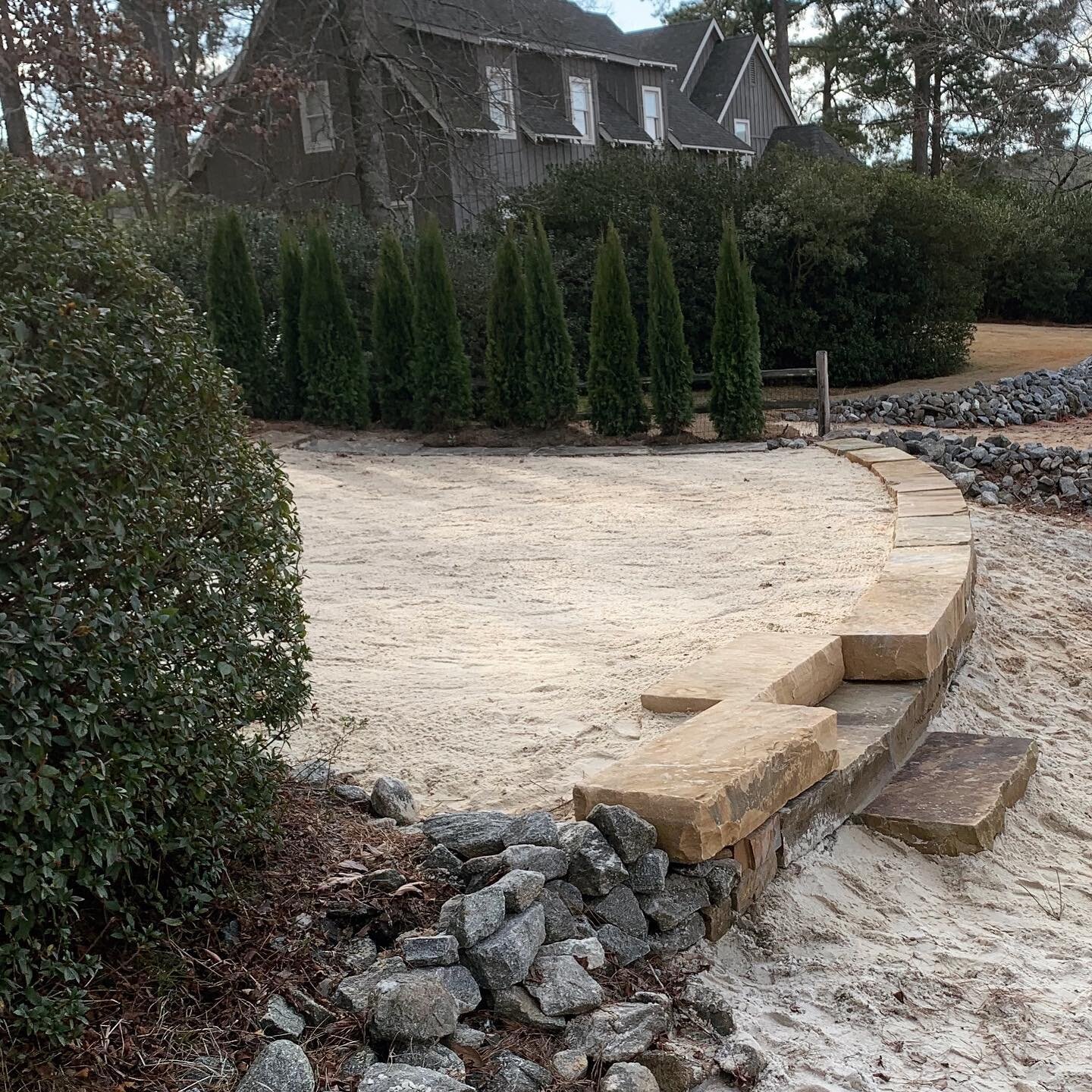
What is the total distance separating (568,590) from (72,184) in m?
7.95

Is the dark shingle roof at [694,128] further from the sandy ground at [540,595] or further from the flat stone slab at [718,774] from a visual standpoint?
the flat stone slab at [718,774]

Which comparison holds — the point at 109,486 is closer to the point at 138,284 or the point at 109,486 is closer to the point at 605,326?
the point at 138,284

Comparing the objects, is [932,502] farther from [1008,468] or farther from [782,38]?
[782,38]

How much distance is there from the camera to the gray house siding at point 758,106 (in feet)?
103

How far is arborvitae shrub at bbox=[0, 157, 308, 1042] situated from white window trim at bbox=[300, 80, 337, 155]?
20514 millimetres

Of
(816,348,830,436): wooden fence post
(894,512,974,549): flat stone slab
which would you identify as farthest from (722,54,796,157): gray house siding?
(894,512,974,549): flat stone slab

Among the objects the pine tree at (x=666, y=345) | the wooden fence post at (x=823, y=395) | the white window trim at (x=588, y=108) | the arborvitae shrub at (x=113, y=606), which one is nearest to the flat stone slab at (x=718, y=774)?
the arborvitae shrub at (x=113, y=606)

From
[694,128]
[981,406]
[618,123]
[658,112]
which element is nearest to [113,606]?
[981,406]

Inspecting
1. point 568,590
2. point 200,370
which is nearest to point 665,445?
point 568,590

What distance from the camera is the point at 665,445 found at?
10883mm

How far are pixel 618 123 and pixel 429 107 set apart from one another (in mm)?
7255

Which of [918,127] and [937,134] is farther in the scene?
[937,134]

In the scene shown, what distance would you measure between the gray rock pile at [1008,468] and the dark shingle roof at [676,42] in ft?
79.3

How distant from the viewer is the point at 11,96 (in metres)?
11.8
